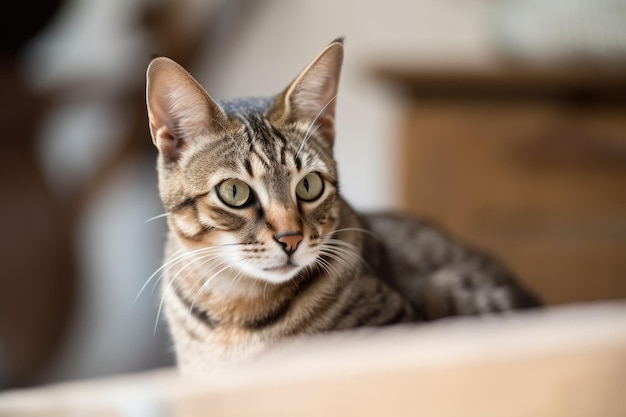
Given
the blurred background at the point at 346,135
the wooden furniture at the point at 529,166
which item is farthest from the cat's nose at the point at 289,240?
the wooden furniture at the point at 529,166

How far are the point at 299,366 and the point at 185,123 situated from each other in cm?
17

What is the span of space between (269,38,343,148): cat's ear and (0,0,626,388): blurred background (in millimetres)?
158

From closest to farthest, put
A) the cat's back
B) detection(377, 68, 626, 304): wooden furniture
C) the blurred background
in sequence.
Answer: the cat's back → the blurred background → detection(377, 68, 626, 304): wooden furniture

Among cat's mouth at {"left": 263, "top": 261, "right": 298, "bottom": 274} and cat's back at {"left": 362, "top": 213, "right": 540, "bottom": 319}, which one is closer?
cat's mouth at {"left": 263, "top": 261, "right": 298, "bottom": 274}

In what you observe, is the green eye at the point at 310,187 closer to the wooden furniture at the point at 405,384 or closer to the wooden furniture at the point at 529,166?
the wooden furniture at the point at 405,384

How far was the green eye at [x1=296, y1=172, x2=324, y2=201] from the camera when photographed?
0.43m

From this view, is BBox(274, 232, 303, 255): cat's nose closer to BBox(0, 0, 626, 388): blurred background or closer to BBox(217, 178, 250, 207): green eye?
BBox(217, 178, 250, 207): green eye

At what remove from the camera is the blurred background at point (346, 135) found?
736 mm

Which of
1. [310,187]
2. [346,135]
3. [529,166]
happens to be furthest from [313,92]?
[529,166]

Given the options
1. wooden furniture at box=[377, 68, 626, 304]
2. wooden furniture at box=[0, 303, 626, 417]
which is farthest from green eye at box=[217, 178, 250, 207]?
wooden furniture at box=[377, 68, 626, 304]

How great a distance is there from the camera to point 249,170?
1.34 ft

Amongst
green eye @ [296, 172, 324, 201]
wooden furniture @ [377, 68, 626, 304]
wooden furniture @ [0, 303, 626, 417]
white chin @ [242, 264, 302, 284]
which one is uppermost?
green eye @ [296, 172, 324, 201]

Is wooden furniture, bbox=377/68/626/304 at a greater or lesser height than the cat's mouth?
lesser

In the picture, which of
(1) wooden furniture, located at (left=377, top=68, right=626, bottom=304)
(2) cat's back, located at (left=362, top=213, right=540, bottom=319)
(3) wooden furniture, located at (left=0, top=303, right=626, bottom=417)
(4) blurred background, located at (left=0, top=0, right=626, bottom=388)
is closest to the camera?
(3) wooden furniture, located at (left=0, top=303, right=626, bottom=417)
